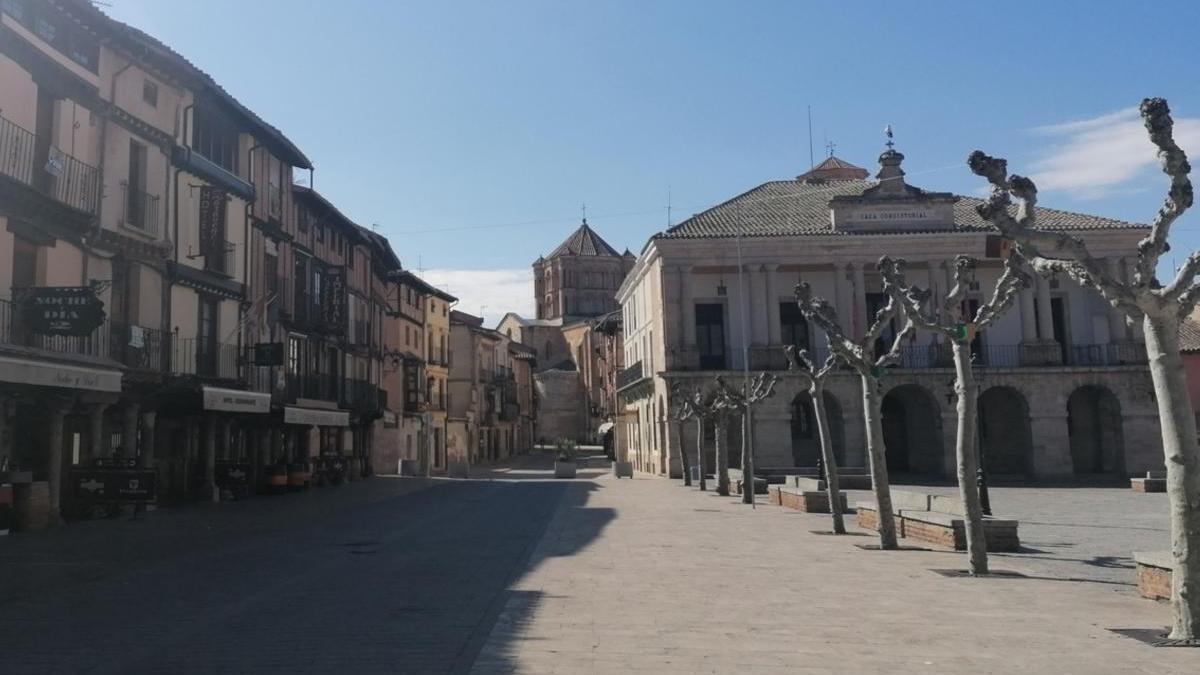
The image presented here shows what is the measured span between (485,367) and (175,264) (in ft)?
145

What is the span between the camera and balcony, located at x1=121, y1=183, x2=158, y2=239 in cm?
2091

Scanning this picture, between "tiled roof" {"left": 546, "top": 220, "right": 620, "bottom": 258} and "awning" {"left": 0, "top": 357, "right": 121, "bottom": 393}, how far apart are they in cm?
8376

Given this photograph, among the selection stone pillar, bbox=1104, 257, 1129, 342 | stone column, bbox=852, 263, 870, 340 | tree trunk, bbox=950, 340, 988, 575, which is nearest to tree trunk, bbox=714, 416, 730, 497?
stone column, bbox=852, 263, 870, 340

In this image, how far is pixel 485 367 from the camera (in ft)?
219

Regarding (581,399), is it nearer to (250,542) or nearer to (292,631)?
(250,542)

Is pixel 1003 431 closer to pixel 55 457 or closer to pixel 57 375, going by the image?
pixel 55 457

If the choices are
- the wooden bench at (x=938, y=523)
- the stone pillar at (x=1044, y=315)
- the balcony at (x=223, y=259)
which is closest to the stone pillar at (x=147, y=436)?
the balcony at (x=223, y=259)

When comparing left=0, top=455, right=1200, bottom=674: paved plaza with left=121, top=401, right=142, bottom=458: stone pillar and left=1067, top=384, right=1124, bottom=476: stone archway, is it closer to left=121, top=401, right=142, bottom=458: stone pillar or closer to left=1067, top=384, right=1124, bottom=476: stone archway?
left=121, top=401, right=142, bottom=458: stone pillar

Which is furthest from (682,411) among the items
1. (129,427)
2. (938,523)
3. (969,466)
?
(969,466)

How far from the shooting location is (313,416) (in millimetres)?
29172

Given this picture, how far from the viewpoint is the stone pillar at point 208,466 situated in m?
25.3

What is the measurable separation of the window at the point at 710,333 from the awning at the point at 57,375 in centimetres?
2610

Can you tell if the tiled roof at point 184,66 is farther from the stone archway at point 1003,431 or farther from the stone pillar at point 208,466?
the stone archway at point 1003,431

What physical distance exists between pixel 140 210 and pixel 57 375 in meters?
7.10
